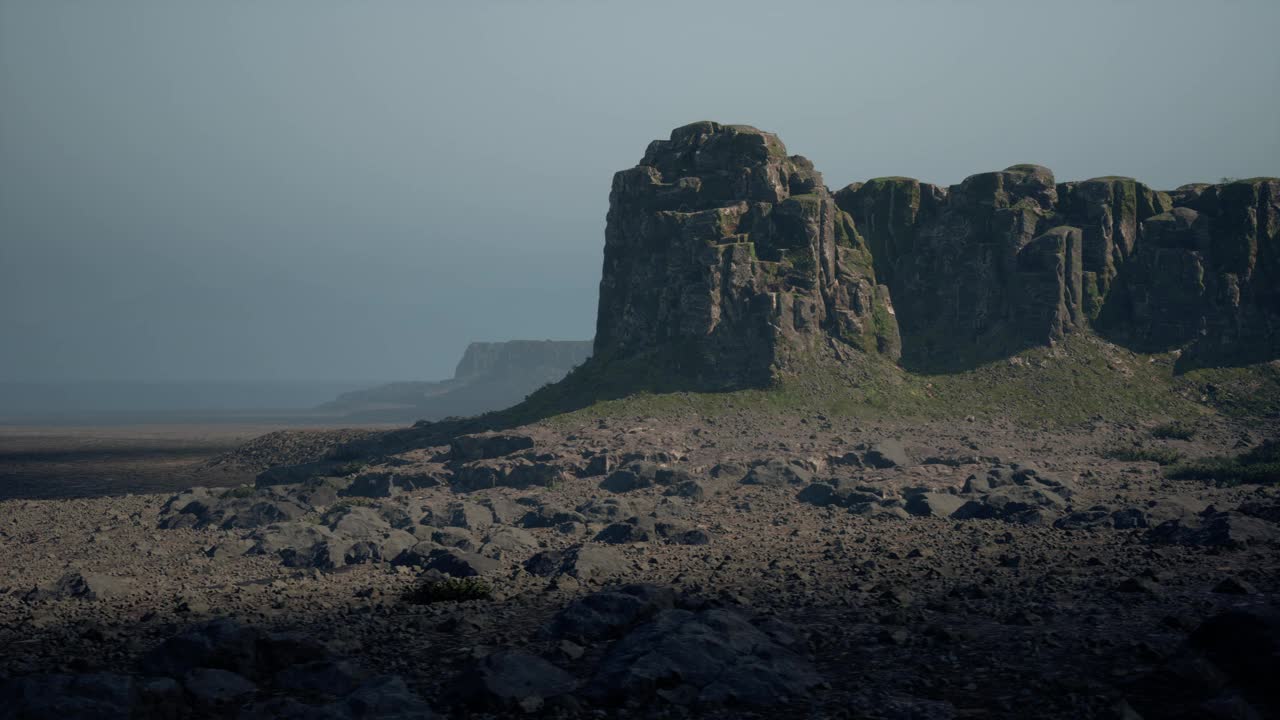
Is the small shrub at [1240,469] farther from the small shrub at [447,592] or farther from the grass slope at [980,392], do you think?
the small shrub at [447,592]

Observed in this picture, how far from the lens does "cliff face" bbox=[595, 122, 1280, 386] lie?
90250mm

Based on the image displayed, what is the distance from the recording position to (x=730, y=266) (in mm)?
89562

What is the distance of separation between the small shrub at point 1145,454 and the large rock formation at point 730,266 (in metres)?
25.2

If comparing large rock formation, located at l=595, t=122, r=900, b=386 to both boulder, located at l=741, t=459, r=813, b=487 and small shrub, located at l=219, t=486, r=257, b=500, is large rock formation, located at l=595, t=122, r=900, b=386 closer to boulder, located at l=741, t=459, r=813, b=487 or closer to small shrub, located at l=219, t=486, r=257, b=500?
boulder, located at l=741, t=459, r=813, b=487

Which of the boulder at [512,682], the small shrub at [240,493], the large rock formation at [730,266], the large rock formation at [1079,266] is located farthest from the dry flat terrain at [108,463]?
the large rock formation at [1079,266]

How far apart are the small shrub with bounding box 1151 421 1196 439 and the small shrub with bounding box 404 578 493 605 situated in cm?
6973

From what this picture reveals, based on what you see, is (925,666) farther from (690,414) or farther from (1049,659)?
(690,414)

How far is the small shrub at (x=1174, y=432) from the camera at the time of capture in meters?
80.8

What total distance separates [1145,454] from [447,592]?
6194 centimetres

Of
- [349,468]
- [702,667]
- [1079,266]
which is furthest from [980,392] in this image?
[702,667]

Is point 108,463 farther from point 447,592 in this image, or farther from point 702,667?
point 702,667

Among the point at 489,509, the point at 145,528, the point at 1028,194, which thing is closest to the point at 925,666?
the point at 489,509

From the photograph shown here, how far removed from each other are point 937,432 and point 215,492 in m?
59.5

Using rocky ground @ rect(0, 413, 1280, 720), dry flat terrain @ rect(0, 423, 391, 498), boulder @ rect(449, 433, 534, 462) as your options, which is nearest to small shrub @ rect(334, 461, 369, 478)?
rocky ground @ rect(0, 413, 1280, 720)
